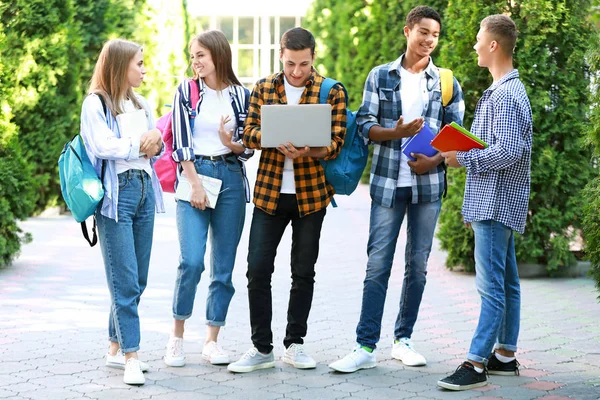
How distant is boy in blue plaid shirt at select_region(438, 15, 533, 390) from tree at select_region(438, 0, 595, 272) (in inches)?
133

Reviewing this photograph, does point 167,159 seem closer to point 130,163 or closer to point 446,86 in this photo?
point 130,163

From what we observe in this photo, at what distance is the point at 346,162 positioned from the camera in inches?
220

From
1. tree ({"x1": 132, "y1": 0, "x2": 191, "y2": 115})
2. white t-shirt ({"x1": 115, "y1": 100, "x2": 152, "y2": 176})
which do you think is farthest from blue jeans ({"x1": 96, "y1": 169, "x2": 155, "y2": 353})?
tree ({"x1": 132, "y1": 0, "x2": 191, "y2": 115})

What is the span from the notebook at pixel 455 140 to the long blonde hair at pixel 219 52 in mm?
1305

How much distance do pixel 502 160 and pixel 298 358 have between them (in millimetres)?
1644

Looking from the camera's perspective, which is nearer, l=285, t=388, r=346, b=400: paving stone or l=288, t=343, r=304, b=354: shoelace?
l=285, t=388, r=346, b=400: paving stone

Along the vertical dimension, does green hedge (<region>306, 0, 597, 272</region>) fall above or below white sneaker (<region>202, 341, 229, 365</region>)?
above

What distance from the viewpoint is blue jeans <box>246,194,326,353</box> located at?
557 centimetres

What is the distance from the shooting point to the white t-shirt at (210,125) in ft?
18.4

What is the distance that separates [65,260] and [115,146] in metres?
4.92

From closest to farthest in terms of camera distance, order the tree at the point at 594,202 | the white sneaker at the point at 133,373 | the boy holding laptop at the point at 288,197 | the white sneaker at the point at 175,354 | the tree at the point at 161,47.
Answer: the tree at the point at 594,202 < the white sneaker at the point at 133,373 < the boy holding laptop at the point at 288,197 < the white sneaker at the point at 175,354 < the tree at the point at 161,47

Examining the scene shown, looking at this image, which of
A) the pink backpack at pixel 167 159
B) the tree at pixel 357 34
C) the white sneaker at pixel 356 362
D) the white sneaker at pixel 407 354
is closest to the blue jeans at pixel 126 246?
the pink backpack at pixel 167 159

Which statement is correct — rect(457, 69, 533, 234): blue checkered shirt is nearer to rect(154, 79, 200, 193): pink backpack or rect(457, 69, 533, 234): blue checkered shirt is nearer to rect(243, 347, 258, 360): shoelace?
rect(243, 347, 258, 360): shoelace

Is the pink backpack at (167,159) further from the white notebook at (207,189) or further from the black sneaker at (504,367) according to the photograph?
the black sneaker at (504,367)
